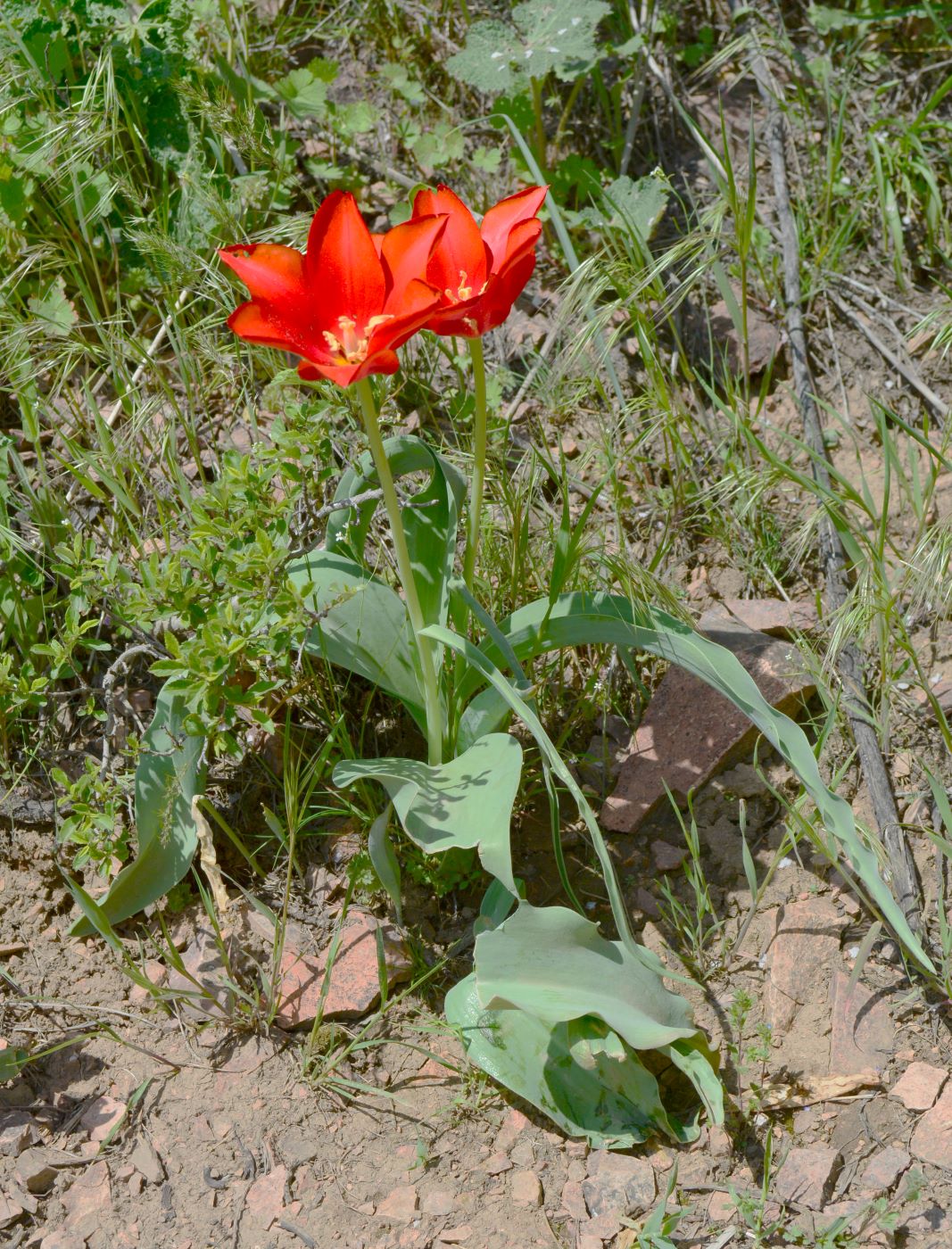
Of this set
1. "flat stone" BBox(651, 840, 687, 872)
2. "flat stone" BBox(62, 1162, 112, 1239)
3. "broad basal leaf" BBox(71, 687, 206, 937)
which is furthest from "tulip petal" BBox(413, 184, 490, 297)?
"flat stone" BBox(62, 1162, 112, 1239)

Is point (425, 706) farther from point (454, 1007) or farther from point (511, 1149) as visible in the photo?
point (511, 1149)

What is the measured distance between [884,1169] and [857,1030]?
213 mm

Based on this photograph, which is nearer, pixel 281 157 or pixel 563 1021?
pixel 563 1021

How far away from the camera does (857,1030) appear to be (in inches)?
70.7

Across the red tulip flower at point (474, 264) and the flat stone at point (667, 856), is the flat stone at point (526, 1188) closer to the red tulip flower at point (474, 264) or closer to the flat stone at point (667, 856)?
the flat stone at point (667, 856)

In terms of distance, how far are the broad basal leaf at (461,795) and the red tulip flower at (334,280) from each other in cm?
61

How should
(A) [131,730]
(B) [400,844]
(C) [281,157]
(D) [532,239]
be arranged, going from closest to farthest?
(D) [532,239], (B) [400,844], (A) [131,730], (C) [281,157]

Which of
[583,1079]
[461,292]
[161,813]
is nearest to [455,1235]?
[583,1079]

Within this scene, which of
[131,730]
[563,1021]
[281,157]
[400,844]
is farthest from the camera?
[281,157]

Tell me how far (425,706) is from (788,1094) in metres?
0.81

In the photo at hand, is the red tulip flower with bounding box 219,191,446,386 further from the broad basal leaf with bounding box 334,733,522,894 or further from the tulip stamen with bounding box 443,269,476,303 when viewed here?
the broad basal leaf with bounding box 334,733,522,894

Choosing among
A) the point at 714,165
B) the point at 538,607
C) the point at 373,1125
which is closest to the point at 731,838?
the point at 538,607

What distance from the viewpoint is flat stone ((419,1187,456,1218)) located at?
1.67 metres

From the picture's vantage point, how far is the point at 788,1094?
1.75m
